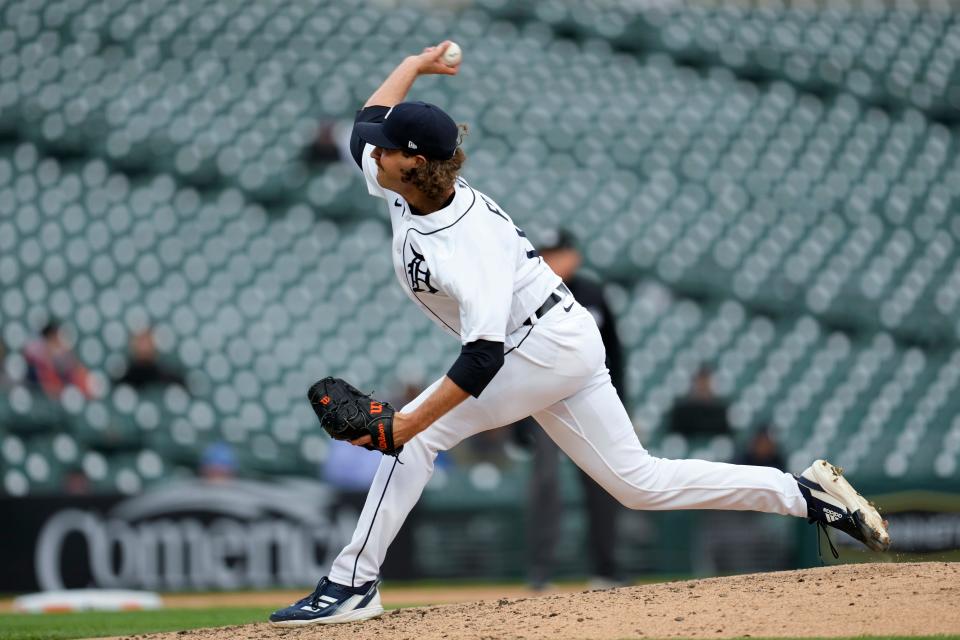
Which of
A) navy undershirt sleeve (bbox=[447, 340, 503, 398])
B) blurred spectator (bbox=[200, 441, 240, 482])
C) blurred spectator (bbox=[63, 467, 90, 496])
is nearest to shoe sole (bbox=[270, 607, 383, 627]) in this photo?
navy undershirt sleeve (bbox=[447, 340, 503, 398])

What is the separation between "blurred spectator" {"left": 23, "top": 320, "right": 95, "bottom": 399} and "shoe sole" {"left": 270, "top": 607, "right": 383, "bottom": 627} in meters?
5.53

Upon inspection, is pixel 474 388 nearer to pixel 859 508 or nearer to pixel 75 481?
pixel 859 508

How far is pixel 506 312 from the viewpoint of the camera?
124 inches

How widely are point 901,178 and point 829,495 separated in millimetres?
8519

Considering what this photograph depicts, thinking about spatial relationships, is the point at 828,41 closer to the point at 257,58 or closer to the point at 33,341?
the point at 257,58

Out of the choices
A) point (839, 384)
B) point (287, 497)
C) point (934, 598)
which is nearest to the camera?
point (934, 598)

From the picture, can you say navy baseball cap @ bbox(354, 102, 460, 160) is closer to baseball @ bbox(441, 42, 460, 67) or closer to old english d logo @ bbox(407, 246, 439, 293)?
old english d logo @ bbox(407, 246, 439, 293)

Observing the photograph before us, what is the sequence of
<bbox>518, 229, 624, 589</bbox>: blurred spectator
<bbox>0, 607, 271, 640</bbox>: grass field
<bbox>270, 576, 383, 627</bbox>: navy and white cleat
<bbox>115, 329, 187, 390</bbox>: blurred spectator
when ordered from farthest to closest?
<bbox>115, 329, 187, 390</bbox>: blurred spectator, <bbox>518, 229, 624, 589</bbox>: blurred spectator, <bbox>0, 607, 271, 640</bbox>: grass field, <bbox>270, 576, 383, 627</bbox>: navy and white cleat

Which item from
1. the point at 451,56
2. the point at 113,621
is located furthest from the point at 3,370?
the point at 451,56

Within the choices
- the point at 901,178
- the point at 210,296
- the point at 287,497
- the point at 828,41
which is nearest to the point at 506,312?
the point at 287,497

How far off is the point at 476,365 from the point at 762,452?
5.14 m

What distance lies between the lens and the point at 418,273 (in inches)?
127

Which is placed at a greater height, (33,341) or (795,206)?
(795,206)

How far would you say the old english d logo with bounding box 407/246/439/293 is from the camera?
3.22 m
